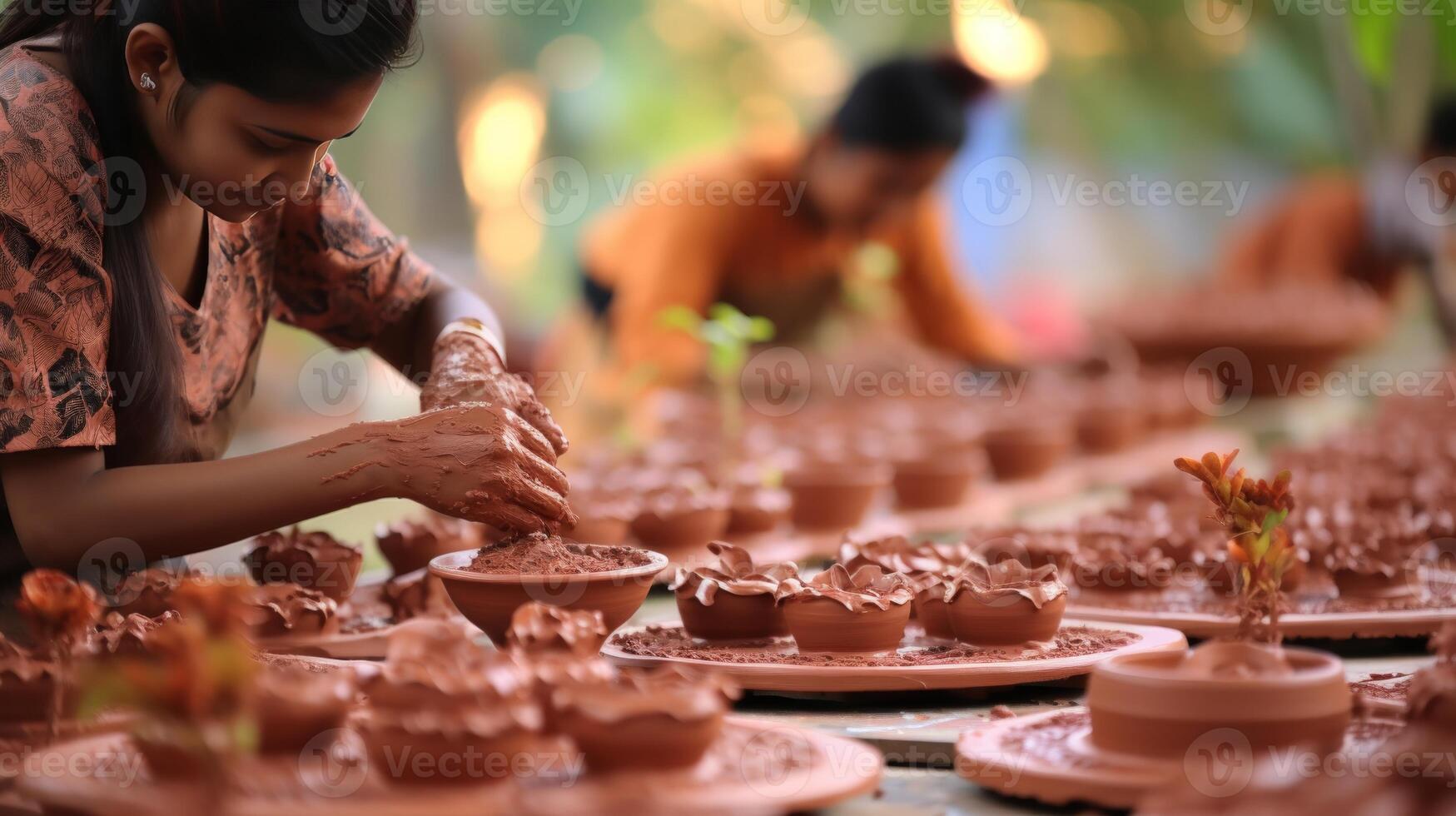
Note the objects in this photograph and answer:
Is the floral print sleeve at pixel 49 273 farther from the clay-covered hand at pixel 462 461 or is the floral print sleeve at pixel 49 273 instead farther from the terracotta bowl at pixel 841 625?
the terracotta bowl at pixel 841 625

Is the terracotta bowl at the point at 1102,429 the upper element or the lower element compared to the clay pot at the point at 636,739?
upper

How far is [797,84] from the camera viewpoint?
12664 mm

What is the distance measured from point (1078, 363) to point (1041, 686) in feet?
13.1

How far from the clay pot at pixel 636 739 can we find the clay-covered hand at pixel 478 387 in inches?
30.8

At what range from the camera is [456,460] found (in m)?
1.87

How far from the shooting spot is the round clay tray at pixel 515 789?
1.24 meters

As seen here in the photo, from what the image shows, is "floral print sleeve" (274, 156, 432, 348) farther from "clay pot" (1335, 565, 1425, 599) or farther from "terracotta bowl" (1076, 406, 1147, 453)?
"terracotta bowl" (1076, 406, 1147, 453)

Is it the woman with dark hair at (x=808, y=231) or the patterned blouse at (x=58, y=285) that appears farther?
the woman with dark hair at (x=808, y=231)

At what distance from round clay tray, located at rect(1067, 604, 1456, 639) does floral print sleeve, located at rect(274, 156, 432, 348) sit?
1414 millimetres

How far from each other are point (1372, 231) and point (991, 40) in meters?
3.56

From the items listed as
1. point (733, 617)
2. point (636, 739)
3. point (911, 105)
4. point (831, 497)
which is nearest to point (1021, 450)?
point (831, 497)

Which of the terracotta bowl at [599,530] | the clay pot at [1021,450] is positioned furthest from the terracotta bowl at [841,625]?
the clay pot at [1021,450]

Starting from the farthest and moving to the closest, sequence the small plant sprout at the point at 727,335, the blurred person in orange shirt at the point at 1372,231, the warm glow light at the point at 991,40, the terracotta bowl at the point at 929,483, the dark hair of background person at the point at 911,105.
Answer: the blurred person in orange shirt at the point at 1372,231 → the warm glow light at the point at 991,40 → the dark hair of background person at the point at 911,105 → the terracotta bowl at the point at 929,483 → the small plant sprout at the point at 727,335

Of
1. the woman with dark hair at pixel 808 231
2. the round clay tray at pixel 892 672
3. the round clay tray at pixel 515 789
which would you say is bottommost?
the round clay tray at pixel 515 789
